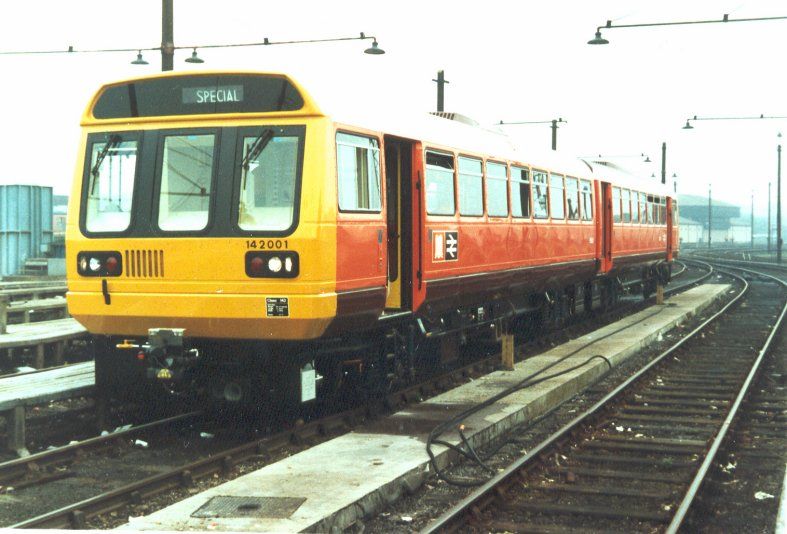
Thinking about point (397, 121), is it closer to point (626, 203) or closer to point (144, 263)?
point (144, 263)

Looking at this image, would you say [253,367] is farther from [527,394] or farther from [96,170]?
[527,394]

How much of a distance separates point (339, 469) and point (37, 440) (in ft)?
11.6

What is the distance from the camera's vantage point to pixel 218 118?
8898 mm

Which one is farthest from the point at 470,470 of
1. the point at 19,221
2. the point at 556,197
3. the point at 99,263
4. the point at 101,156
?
the point at 19,221

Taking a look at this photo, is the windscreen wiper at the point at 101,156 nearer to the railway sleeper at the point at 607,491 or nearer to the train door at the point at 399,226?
the train door at the point at 399,226

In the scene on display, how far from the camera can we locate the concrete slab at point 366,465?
6.45 metres

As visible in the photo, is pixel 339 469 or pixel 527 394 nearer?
pixel 339 469

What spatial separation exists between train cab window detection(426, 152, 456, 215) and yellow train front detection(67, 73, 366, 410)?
2437mm

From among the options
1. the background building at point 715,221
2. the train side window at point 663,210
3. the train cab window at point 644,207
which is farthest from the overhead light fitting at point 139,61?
the background building at point 715,221

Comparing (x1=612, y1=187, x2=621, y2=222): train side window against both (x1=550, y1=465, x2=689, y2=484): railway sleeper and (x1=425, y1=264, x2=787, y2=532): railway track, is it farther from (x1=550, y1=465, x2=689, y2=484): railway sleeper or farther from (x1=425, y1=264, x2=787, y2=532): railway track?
(x1=550, y1=465, x2=689, y2=484): railway sleeper

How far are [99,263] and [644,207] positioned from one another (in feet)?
62.6

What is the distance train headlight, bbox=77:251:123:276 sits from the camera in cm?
906

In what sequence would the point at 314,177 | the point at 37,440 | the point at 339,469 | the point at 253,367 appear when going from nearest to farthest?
the point at 339,469 → the point at 314,177 → the point at 253,367 → the point at 37,440

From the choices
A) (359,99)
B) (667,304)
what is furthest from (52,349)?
(667,304)
